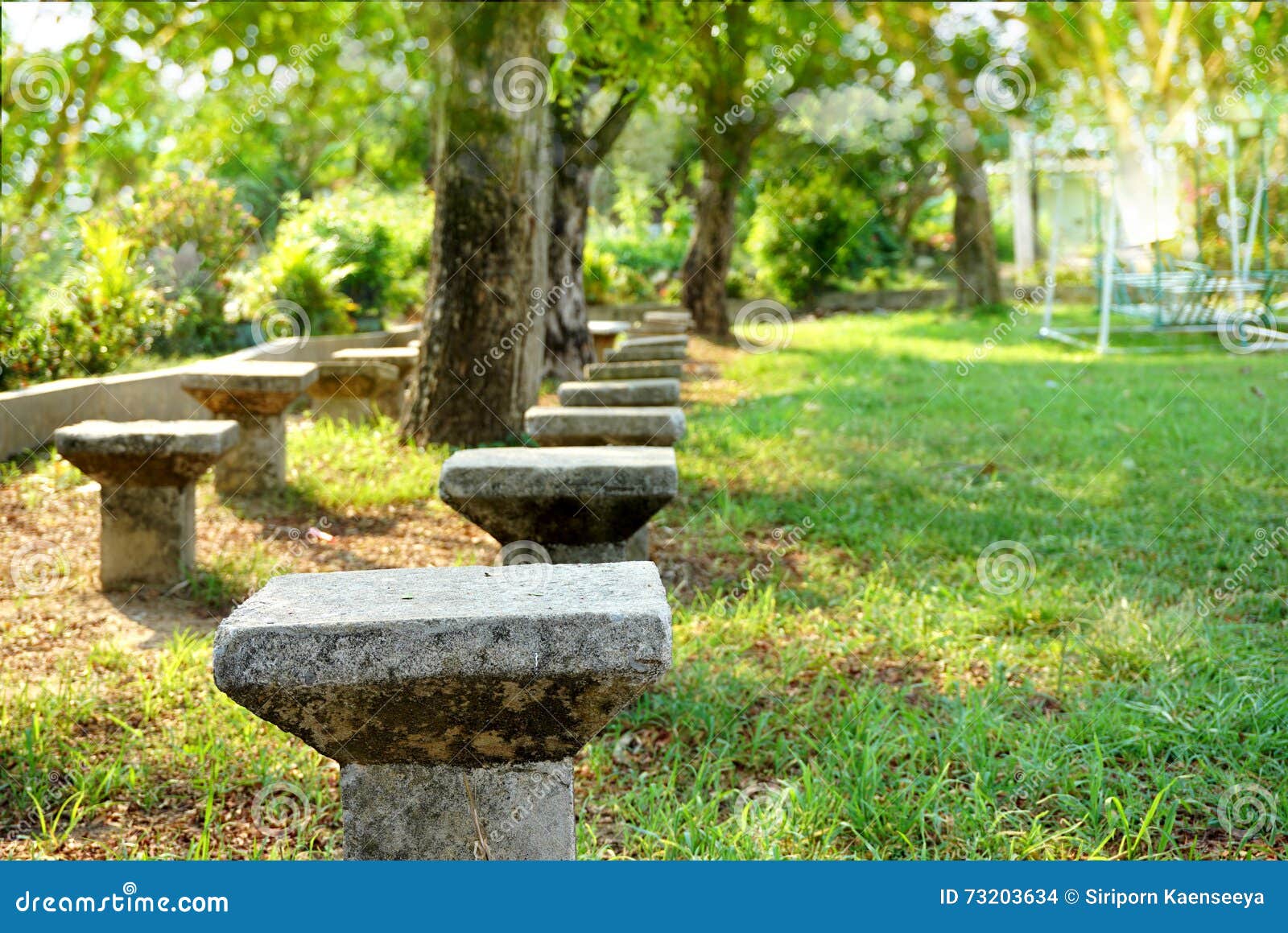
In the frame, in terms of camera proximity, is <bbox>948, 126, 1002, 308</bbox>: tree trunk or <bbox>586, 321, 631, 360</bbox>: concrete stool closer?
<bbox>586, 321, 631, 360</bbox>: concrete stool

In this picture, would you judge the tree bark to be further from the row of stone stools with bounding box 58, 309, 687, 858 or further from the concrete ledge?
the row of stone stools with bounding box 58, 309, 687, 858

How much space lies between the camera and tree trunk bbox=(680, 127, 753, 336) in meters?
14.4

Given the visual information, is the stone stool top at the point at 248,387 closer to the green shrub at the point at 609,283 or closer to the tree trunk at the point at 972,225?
the green shrub at the point at 609,283

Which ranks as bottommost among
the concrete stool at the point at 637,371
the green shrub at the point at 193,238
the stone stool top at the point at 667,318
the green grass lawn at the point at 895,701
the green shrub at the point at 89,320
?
the green grass lawn at the point at 895,701

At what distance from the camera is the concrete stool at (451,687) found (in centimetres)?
174

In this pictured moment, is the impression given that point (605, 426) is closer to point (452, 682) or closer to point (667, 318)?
point (452, 682)

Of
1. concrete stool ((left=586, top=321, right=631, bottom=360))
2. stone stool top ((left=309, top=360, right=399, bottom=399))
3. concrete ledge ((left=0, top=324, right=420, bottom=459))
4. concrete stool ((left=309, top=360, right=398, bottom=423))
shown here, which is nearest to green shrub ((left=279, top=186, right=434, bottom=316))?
concrete stool ((left=586, top=321, right=631, bottom=360))

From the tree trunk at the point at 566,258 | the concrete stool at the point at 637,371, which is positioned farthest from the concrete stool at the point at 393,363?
the tree trunk at the point at 566,258

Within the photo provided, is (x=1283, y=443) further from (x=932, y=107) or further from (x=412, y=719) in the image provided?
(x=932, y=107)

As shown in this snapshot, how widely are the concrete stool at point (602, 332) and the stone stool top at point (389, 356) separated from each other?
3002 millimetres

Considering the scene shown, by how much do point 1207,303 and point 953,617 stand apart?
7.25m

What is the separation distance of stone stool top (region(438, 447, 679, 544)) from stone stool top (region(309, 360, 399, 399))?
3.78 meters

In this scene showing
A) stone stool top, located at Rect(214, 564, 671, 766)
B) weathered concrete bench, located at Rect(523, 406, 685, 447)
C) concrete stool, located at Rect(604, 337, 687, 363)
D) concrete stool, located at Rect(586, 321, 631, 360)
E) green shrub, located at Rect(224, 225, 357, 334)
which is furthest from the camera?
concrete stool, located at Rect(586, 321, 631, 360)

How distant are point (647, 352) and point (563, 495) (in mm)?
5225
